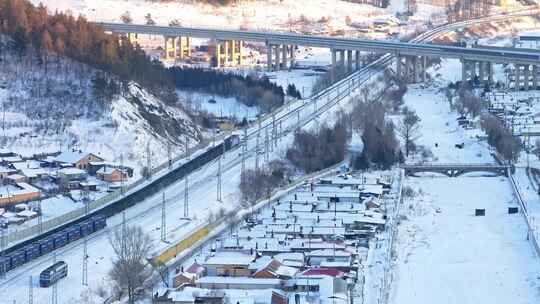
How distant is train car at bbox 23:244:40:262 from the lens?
932 inches

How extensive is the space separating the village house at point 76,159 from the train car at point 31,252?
6.53m

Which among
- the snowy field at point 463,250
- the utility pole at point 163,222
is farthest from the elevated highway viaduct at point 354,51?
the utility pole at point 163,222

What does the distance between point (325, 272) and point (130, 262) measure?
3153mm

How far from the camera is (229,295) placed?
69.9 ft

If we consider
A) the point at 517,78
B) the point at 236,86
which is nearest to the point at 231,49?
the point at 517,78

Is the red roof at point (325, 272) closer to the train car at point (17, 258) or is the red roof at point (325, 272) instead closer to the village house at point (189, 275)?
the village house at point (189, 275)

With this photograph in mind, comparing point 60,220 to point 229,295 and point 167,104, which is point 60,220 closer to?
point 229,295

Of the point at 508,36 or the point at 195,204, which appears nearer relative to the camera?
the point at 195,204

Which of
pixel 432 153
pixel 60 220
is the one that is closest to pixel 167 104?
pixel 432 153

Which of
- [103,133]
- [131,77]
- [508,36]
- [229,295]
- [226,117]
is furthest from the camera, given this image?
[508,36]

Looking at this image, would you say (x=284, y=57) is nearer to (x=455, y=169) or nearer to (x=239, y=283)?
(x=455, y=169)

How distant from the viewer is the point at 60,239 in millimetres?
24781

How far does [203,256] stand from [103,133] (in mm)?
9284

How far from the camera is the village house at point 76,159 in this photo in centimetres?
3056
